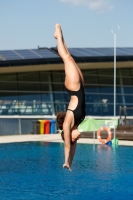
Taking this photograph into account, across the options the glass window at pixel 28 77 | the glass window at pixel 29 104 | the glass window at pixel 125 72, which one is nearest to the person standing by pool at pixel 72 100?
the glass window at pixel 29 104

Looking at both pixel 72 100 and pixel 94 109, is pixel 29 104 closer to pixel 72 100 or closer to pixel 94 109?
pixel 94 109

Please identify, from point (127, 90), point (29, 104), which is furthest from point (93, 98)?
point (29, 104)

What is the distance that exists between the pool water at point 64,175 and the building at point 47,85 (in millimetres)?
11597

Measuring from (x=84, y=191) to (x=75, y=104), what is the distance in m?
4.86

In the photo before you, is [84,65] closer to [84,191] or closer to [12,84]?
[12,84]

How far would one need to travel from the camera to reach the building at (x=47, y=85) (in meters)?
34.4

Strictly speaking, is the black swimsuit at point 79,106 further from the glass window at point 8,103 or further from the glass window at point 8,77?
the glass window at point 8,77

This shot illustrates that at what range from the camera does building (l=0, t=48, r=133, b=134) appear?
3441 centimetres

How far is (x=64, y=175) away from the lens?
47.8 feet

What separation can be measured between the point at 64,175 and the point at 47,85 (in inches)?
921

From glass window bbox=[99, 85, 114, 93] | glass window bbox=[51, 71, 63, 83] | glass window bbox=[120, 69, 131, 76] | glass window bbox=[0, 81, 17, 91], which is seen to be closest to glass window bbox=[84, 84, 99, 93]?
glass window bbox=[99, 85, 114, 93]

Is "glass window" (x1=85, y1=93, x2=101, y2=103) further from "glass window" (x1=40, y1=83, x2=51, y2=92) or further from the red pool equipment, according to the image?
the red pool equipment

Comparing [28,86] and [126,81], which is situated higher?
[126,81]

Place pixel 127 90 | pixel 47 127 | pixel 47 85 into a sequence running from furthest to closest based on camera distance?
pixel 127 90
pixel 47 85
pixel 47 127
